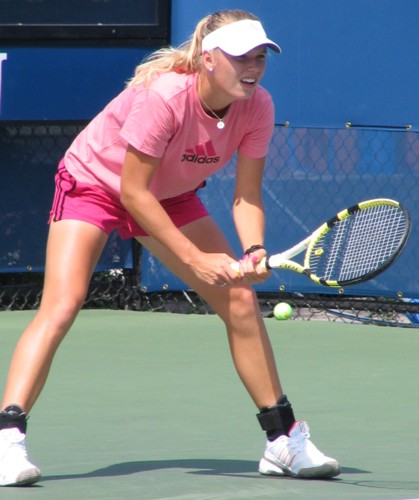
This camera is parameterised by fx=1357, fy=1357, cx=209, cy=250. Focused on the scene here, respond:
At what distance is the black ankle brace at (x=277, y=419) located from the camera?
4121 millimetres

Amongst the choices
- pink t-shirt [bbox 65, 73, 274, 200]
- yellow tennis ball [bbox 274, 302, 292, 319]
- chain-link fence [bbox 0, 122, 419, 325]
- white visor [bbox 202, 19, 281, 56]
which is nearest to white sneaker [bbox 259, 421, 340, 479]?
pink t-shirt [bbox 65, 73, 274, 200]

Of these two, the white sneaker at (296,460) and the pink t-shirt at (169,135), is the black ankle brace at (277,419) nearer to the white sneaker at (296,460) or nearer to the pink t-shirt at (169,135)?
the white sneaker at (296,460)

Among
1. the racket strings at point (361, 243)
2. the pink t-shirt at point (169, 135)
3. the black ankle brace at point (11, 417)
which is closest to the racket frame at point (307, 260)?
the pink t-shirt at point (169, 135)

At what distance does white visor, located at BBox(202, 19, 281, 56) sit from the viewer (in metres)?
3.81

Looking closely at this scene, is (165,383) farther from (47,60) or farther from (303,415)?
(47,60)

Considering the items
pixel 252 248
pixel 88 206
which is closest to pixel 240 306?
pixel 252 248

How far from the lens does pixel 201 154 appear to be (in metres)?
3.99

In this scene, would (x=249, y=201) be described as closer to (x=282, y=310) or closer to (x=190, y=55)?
(x=190, y=55)

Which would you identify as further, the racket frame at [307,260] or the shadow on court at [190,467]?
the shadow on court at [190,467]

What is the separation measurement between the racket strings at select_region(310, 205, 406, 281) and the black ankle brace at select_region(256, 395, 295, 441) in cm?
83

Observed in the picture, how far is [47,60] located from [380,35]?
191cm

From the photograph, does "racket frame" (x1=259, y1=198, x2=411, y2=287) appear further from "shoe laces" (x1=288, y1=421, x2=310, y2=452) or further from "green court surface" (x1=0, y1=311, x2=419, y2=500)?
"green court surface" (x1=0, y1=311, x2=419, y2=500)

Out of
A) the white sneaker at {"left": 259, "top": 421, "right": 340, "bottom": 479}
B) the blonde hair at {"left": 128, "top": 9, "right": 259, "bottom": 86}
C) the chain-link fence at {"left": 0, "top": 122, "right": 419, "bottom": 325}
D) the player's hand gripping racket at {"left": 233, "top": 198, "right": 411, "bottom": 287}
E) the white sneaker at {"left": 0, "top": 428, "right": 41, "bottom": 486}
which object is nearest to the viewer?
the white sneaker at {"left": 0, "top": 428, "right": 41, "bottom": 486}

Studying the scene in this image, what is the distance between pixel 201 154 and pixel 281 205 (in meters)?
3.92
